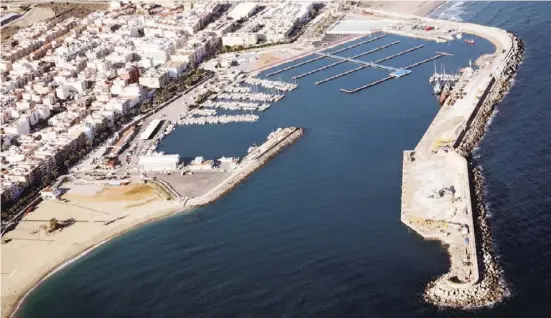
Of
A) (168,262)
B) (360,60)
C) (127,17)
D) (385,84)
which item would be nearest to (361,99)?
(385,84)

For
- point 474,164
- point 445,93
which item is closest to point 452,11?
point 445,93

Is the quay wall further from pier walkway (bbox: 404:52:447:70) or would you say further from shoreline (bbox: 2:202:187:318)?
shoreline (bbox: 2:202:187:318)

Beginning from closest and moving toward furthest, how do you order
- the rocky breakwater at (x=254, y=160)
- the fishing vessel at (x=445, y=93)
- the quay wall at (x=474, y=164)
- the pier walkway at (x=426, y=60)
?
the quay wall at (x=474, y=164)
the rocky breakwater at (x=254, y=160)
the fishing vessel at (x=445, y=93)
the pier walkway at (x=426, y=60)

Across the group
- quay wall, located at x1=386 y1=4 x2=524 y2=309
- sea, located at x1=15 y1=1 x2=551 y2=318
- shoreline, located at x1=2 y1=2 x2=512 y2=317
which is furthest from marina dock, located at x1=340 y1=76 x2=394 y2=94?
shoreline, located at x1=2 y1=2 x2=512 y2=317

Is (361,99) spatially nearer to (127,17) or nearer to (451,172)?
(451,172)

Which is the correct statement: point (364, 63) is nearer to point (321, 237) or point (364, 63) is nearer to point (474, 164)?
point (474, 164)

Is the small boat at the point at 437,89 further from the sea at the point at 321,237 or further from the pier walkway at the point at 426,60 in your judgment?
the pier walkway at the point at 426,60

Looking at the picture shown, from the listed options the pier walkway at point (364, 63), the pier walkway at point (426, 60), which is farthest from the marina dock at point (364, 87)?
the pier walkway at point (426, 60)
